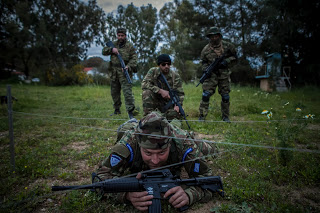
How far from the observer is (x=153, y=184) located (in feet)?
6.72

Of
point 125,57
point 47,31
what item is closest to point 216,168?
point 125,57

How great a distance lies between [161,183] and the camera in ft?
6.81

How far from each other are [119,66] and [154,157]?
5238 mm

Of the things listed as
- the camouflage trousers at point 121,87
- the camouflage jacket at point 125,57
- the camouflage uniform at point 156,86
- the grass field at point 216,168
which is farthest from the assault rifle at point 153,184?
the camouflage jacket at point 125,57

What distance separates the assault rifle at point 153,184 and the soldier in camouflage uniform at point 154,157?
0.20 ft

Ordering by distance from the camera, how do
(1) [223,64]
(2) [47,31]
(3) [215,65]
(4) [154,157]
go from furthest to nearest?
(2) [47,31] → (3) [215,65] → (1) [223,64] → (4) [154,157]

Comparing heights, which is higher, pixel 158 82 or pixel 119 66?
pixel 119 66

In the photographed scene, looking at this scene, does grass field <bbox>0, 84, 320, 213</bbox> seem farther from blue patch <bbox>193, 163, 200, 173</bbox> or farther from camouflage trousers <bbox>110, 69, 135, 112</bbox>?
camouflage trousers <bbox>110, 69, 135, 112</bbox>

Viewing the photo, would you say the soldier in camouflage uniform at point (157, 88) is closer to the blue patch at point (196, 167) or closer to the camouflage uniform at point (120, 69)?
the camouflage uniform at point (120, 69)

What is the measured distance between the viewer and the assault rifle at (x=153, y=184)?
1.90 metres

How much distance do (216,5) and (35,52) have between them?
26.0 m

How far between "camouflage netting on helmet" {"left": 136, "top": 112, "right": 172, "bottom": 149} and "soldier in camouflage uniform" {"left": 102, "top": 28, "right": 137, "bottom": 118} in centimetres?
424

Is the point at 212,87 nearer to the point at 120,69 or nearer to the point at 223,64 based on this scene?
the point at 223,64

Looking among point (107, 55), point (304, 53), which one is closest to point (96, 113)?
point (107, 55)
